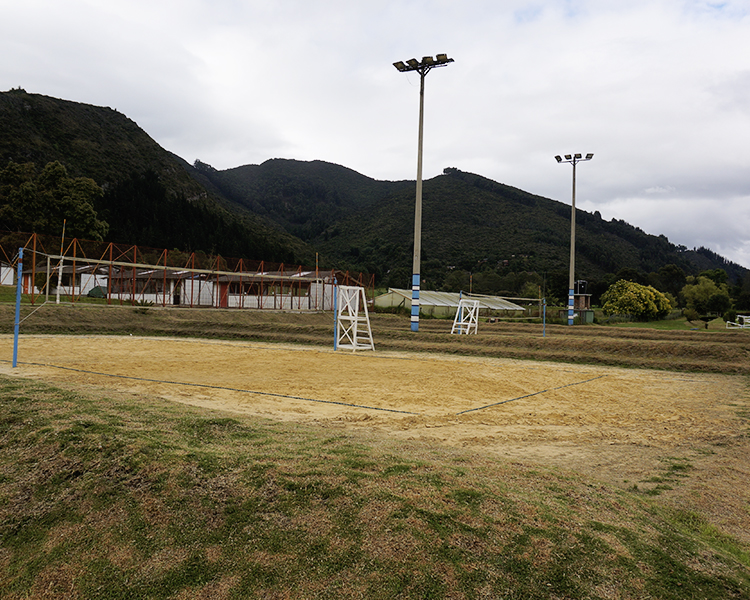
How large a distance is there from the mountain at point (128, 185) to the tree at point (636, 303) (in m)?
50.3

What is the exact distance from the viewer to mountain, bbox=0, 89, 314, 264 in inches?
3041

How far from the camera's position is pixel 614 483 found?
5.23m

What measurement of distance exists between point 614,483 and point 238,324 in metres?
25.5

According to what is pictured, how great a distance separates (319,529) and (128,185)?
308ft

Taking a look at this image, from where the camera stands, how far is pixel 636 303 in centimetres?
4650

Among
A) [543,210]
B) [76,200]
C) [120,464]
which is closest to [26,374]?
[120,464]

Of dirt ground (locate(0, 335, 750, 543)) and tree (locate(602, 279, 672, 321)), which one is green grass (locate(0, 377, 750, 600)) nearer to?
dirt ground (locate(0, 335, 750, 543))

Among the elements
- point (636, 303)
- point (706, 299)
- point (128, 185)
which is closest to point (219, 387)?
point (636, 303)

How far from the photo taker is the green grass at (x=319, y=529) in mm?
3189

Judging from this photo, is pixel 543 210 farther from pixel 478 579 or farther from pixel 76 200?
pixel 478 579

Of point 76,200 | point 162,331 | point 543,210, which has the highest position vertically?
point 543,210

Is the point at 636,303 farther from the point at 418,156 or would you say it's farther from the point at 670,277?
the point at 670,277

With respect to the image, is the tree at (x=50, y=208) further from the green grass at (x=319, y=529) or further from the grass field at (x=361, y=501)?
the green grass at (x=319, y=529)

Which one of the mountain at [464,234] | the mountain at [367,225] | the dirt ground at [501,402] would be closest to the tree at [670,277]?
the mountain at [367,225]
